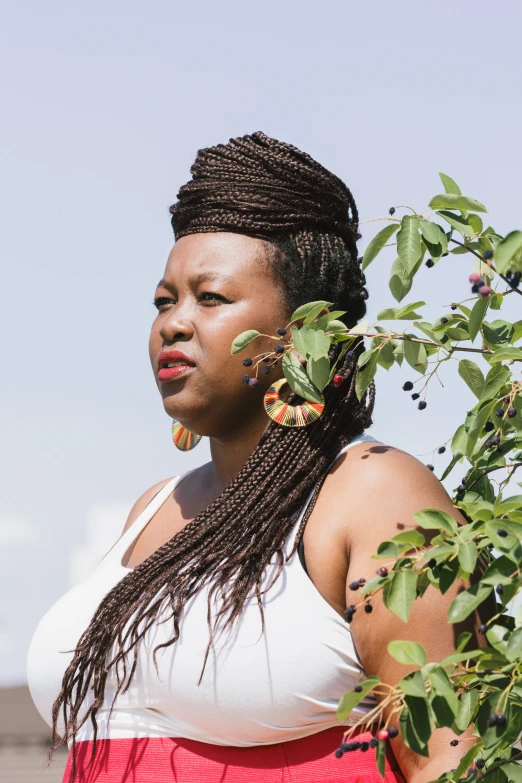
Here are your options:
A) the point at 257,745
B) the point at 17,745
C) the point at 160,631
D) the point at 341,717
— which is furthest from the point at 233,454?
the point at 17,745

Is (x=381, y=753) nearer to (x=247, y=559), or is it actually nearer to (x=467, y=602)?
(x=467, y=602)

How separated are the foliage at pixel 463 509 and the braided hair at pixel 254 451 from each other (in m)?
0.26

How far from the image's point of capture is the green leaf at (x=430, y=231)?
7.00 ft

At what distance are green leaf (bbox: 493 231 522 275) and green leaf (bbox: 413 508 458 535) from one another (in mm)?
415

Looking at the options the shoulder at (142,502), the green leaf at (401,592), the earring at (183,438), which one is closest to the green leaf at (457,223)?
the green leaf at (401,592)

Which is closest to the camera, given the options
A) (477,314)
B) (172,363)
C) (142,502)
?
(477,314)

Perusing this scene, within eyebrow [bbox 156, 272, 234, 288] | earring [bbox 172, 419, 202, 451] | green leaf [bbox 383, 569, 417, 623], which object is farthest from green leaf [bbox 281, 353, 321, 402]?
earring [bbox 172, 419, 202, 451]

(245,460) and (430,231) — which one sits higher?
(430,231)

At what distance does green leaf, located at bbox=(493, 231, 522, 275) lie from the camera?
6.58 feet

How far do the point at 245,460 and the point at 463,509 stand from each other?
0.95 m

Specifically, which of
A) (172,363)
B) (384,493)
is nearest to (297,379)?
(384,493)

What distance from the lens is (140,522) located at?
3.36 metres

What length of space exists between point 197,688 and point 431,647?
1.68ft

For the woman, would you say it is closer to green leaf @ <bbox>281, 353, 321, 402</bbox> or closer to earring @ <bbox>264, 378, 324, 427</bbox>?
earring @ <bbox>264, 378, 324, 427</bbox>
